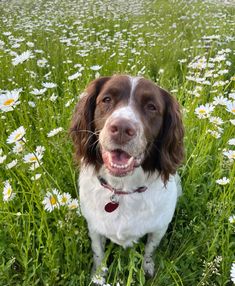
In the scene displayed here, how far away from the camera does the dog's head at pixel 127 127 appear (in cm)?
208

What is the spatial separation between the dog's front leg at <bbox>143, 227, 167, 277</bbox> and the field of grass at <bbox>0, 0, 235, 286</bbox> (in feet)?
0.18

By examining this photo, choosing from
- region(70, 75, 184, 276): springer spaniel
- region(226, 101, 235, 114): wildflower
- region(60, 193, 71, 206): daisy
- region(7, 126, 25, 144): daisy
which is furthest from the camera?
region(226, 101, 235, 114): wildflower

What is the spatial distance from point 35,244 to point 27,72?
7.50 feet

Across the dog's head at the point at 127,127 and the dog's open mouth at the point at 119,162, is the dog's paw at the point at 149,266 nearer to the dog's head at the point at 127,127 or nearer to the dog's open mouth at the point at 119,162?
the dog's head at the point at 127,127

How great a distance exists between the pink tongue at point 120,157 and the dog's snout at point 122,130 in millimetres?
207

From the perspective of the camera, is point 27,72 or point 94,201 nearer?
point 94,201

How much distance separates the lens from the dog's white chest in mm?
2564

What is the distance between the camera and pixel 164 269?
2598 millimetres

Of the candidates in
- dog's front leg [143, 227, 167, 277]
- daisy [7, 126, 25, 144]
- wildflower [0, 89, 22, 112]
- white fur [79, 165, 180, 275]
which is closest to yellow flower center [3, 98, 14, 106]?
wildflower [0, 89, 22, 112]

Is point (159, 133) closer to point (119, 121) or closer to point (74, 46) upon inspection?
point (119, 121)

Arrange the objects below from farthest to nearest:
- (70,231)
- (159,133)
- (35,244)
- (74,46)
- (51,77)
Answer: (74,46) → (51,77) → (35,244) → (159,133) → (70,231)

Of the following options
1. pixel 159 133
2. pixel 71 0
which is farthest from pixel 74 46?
pixel 71 0

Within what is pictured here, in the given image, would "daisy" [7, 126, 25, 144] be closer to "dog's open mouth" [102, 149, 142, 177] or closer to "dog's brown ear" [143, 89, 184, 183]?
"dog's open mouth" [102, 149, 142, 177]

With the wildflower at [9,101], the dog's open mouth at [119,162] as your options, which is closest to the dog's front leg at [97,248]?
the dog's open mouth at [119,162]
